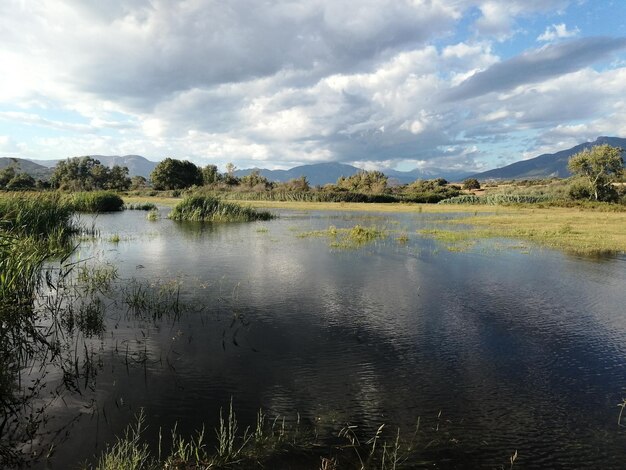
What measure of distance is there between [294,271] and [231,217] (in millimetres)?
25468

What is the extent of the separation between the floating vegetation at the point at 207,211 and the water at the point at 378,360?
2385 centimetres

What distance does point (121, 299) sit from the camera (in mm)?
13312

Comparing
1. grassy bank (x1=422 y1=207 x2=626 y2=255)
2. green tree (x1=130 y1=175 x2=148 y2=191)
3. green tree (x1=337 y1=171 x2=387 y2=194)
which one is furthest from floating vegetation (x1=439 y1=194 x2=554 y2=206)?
green tree (x1=130 y1=175 x2=148 y2=191)

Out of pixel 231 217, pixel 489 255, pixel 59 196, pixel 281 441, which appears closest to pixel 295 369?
pixel 281 441

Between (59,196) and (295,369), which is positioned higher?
(59,196)

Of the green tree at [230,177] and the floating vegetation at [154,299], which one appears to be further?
the green tree at [230,177]

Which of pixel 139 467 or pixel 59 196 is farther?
pixel 59 196

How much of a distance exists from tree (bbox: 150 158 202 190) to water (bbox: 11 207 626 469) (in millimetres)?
103596

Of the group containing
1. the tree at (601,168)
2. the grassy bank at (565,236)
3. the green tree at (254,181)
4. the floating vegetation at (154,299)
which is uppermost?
the green tree at (254,181)

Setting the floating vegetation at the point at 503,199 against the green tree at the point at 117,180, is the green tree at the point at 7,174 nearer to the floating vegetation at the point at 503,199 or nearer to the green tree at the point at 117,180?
the green tree at the point at 117,180

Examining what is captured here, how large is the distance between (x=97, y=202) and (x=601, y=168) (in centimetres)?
7607

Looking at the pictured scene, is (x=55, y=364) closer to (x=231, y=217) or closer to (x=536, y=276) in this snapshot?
(x=536, y=276)

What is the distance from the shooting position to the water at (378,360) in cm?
673

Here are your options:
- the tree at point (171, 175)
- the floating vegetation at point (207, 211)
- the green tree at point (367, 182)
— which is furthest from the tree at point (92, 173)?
the floating vegetation at point (207, 211)
